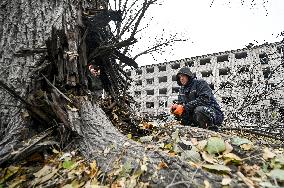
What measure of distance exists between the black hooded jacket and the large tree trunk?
2.32m

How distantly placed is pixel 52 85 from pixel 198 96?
2.98m

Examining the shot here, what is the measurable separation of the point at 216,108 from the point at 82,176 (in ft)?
10.6

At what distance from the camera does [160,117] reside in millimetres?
4688

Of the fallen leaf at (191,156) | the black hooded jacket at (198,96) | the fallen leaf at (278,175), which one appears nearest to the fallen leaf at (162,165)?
the fallen leaf at (191,156)

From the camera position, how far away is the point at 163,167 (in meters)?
1.70

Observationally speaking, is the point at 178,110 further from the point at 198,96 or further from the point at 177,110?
the point at 198,96

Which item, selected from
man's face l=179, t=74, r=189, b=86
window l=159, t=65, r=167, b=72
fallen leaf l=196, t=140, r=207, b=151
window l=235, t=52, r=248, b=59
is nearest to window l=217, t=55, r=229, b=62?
window l=235, t=52, r=248, b=59

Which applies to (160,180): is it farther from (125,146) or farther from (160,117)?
(160,117)

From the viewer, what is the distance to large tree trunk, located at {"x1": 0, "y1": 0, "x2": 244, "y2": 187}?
77.9 inches

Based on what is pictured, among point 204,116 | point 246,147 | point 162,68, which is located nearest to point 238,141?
point 246,147

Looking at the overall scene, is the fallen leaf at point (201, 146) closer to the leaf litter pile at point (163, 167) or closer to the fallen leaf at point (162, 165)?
the leaf litter pile at point (163, 167)

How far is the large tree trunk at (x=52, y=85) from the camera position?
198cm

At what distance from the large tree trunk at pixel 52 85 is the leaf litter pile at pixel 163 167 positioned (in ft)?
0.24

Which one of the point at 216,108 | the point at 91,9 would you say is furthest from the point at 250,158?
the point at 216,108
